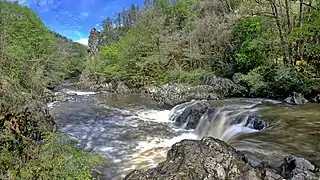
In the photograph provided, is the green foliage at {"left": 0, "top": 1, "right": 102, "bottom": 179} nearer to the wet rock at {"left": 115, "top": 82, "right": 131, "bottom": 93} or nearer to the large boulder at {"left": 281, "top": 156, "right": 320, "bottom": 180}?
the large boulder at {"left": 281, "top": 156, "right": 320, "bottom": 180}

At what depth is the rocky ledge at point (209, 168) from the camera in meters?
5.83

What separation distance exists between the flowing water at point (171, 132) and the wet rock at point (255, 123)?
0.17 m

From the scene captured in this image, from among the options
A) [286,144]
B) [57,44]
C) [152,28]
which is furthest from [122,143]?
[57,44]

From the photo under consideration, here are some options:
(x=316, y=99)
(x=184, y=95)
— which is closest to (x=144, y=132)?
(x=316, y=99)

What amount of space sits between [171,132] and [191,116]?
5.54ft

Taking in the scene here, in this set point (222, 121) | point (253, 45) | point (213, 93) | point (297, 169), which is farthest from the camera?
point (213, 93)

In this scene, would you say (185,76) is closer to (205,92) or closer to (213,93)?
(205,92)

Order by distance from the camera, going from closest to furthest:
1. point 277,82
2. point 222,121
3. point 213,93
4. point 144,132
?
point 222,121, point 144,132, point 277,82, point 213,93

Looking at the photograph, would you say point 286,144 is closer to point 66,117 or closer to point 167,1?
point 66,117

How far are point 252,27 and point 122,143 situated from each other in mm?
16495

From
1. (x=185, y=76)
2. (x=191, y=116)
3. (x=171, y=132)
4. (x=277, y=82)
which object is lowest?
(x=171, y=132)

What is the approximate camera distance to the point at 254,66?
78.6 ft

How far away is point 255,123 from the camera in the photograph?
12.5m

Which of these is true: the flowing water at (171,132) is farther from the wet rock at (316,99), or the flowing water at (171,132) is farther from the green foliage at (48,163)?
the green foliage at (48,163)
